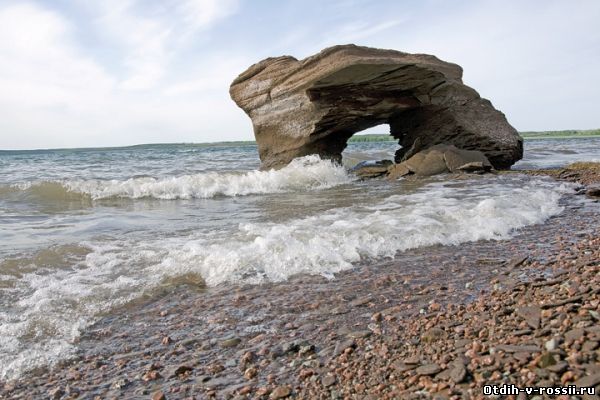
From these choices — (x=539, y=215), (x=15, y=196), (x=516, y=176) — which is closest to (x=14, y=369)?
(x=539, y=215)

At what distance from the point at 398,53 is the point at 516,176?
5033 millimetres

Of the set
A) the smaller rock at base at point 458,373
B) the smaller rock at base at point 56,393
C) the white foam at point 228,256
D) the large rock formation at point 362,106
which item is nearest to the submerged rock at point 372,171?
the large rock formation at point 362,106

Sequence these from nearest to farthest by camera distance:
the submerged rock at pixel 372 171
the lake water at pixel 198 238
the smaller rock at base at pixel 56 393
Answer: the smaller rock at base at pixel 56 393, the lake water at pixel 198 238, the submerged rock at pixel 372 171

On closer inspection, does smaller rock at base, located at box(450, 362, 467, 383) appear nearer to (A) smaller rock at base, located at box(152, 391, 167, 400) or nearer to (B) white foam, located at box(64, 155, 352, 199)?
(A) smaller rock at base, located at box(152, 391, 167, 400)

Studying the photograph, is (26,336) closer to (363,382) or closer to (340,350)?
(340,350)

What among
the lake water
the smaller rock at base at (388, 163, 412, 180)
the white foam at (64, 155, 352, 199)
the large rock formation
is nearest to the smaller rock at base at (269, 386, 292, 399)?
the lake water

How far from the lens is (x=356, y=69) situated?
1286cm

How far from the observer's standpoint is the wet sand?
2.41 metres

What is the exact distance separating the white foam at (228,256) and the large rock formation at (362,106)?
6.83 m

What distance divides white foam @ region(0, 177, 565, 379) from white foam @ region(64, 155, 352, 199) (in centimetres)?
562

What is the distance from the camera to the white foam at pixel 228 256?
12.0ft

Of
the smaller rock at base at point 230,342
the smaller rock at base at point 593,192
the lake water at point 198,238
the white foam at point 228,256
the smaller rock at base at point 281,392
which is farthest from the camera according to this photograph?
the smaller rock at base at point 593,192

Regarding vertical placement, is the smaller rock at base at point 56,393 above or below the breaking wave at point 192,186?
below

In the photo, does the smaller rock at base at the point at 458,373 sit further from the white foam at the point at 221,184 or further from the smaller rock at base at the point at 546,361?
the white foam at the point at 221,184
